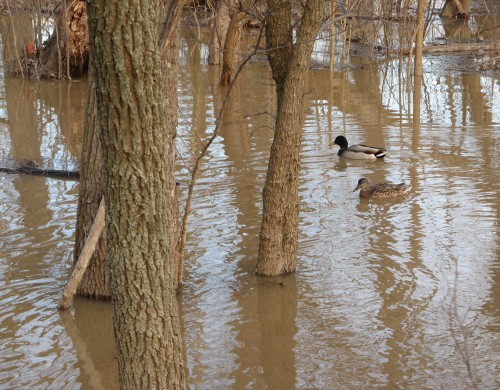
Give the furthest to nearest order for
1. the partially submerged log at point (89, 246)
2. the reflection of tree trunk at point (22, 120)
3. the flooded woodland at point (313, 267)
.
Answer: the reflection of tree trunk at point (22, 120) → the partially submerged log at point (89, 246) → the flooded woodland at point (313, 267)

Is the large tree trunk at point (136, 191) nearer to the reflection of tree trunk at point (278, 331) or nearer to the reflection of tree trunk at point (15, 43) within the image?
the reflection of tree trunk at point (278, 331)

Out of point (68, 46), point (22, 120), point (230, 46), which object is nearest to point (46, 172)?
point (22, 120)

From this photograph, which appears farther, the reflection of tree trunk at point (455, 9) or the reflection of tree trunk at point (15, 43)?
the reflection of tree trunk at point (455, 9)

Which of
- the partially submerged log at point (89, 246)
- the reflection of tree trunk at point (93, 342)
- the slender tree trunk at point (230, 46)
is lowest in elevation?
the reflection of tree trunk at point (93, 342)

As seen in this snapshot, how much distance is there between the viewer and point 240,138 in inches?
555

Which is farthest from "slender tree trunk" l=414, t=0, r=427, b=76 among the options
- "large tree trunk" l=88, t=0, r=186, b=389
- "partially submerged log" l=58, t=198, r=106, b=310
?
"large tree trunk" l=88, t=0, r=186, b=389

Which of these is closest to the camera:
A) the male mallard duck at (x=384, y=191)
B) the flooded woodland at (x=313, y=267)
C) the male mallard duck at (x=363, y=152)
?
the flooded woodland at (x=313, y=267)

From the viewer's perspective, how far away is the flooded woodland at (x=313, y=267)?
6410mm

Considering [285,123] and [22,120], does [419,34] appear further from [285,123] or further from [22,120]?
[285,123]

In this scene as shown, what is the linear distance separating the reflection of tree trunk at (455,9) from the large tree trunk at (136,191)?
27112mm

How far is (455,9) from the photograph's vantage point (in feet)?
98.8

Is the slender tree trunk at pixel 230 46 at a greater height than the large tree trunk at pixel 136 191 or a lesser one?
greater

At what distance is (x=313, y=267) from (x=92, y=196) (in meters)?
2.31

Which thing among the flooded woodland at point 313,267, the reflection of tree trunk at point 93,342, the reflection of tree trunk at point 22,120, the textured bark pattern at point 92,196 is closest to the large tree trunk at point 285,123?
the flooded woodland at point 313,267
